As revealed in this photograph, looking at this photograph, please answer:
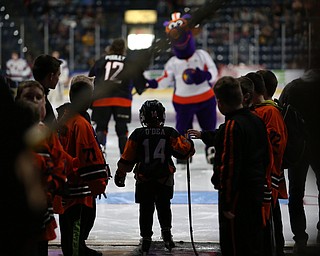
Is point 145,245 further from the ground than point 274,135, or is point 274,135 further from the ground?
point 274,135

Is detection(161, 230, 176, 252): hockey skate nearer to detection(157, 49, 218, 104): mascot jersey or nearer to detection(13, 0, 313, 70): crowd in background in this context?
detection(157, 49, 218, 104): mascot jersey

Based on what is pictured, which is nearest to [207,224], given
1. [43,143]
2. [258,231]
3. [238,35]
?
[258,231]

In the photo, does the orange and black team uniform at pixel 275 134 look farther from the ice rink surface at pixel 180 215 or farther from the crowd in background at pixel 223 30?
the crowd in background at pixel 223 30

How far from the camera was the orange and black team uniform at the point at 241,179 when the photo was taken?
3537 millimetres

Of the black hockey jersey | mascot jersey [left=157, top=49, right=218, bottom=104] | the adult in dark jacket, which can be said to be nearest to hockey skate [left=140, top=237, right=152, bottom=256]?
the adult in dark jacket

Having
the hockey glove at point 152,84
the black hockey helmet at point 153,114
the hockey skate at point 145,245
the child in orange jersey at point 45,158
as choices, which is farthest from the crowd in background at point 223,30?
the child in orange jersey at point 45,158

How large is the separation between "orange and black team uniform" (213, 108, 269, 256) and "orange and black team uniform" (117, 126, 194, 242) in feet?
3.38

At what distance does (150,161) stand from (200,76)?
4.16 m

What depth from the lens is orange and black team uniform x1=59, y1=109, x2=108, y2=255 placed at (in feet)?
13.8

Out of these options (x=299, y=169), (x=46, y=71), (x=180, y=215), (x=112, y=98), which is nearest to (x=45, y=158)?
(x=46, y=71)

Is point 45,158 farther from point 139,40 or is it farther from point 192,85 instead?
point 139,40

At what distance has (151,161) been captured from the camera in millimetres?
4676

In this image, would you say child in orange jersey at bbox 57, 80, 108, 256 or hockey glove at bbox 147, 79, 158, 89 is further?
hockey glove at bbox 147, 79, 158, 89

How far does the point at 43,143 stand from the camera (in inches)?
129
